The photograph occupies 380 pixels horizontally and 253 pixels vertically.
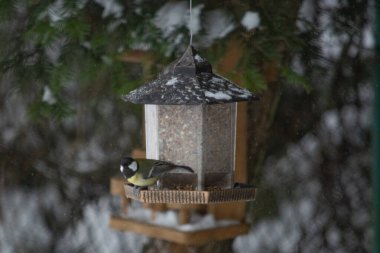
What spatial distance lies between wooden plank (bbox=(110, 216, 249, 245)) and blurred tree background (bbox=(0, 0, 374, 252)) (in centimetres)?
47

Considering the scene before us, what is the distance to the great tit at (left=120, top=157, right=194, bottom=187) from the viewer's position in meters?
2.49

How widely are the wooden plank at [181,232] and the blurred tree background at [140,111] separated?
0.47m

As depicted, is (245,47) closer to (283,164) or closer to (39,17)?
(39,17)

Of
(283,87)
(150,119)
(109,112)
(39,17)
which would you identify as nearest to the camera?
(150,119)

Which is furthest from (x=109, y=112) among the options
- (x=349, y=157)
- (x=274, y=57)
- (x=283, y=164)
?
(x=274, y=57)

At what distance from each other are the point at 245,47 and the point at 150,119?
18.9 inches

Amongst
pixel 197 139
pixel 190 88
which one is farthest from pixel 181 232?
pixel 190 88

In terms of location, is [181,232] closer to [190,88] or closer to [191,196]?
[191,196]

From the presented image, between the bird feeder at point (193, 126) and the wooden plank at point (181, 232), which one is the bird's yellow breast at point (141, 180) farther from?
the wooden plank at point (181, 232)

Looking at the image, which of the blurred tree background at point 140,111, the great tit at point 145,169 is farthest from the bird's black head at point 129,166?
the blurred tree background at point 140,111

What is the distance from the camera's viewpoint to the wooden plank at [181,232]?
330cm

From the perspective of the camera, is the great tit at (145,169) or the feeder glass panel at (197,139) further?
the feeder glass panel at (197,139)

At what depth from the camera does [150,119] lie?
8.83 feet

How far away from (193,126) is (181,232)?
814 millimetres
